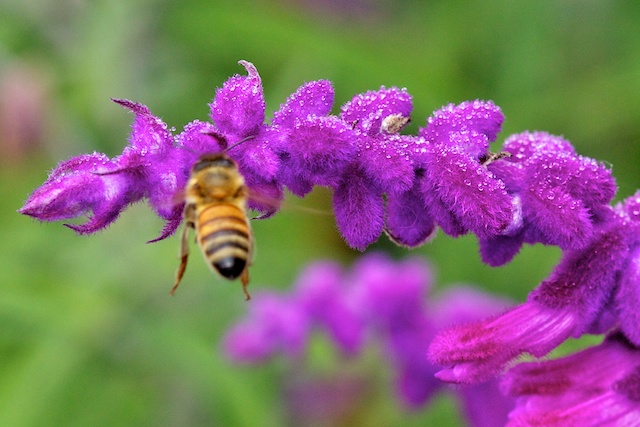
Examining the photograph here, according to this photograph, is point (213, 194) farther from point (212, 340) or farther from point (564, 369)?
point (212, 340)

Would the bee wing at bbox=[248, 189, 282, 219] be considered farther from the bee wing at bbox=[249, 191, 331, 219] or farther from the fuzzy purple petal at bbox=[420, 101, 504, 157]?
the fuzzy purple petal at bbox=[420, 101, 504, 157]

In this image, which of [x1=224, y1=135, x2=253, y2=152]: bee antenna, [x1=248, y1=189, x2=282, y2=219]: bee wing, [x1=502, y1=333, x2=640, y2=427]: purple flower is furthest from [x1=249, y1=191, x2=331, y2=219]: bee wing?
[x1=502, y1=333, x2=640, y2=427]: purple flower

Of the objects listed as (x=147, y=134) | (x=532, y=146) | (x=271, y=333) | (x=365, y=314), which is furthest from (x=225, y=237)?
(x=271, y=333)

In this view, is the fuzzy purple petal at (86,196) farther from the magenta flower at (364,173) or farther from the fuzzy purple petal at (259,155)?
the fuzzy purple petal at (259,155)

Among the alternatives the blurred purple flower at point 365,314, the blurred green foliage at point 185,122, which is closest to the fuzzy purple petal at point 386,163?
the blurred purple flower at point 365,314

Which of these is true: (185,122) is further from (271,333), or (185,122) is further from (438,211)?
(438,211)

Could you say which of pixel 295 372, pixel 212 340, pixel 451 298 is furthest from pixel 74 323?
pixel 451 298
